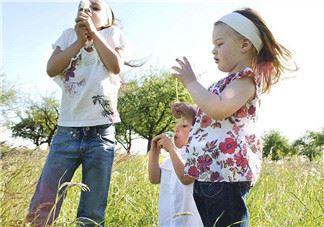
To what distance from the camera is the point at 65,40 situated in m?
3.04

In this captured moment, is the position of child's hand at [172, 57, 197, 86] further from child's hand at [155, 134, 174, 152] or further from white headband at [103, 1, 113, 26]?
white headband at [103, 1, 113, 26]

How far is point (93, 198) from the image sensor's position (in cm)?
283

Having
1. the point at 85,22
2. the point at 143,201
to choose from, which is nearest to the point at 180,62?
the point at 85,22

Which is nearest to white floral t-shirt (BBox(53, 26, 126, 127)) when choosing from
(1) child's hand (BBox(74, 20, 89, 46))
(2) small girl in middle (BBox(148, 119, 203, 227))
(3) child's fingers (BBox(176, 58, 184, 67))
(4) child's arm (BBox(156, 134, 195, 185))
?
(1) child's hand (BBox(74, 20, 89, 46))

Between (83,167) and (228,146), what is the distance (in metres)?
0.96

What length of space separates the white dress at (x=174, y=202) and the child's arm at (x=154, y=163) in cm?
3

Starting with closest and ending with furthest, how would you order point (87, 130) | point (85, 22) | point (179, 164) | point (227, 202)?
1. point (227, 202)
2. point (179, 164)
3. point (85, 22)
4. point (87, 130)

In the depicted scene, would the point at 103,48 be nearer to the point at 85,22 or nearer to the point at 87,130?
the point at 85,22

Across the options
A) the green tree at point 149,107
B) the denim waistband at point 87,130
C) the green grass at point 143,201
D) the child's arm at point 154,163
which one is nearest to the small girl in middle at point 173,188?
the child's arm at point 154,163

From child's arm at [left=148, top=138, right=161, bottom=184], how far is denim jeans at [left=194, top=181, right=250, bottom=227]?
575 mm

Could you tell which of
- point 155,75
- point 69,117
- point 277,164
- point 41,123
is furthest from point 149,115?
point 69,117

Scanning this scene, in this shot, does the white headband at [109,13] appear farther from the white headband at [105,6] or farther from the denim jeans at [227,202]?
the denim jeans at [227,202]

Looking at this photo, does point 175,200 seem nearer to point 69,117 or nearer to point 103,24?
point 69,117

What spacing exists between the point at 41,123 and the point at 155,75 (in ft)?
41.8
